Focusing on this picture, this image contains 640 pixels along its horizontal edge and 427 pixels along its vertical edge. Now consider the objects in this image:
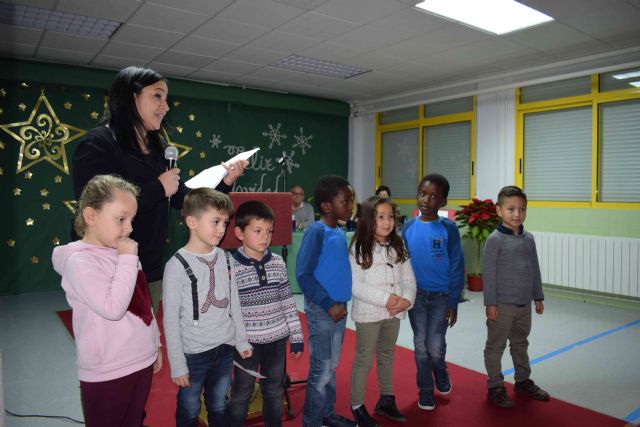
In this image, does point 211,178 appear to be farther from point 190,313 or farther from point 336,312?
point 336,312

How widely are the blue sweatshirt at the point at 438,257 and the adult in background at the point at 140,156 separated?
4.67 feet

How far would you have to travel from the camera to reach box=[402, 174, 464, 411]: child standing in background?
98.9 inches

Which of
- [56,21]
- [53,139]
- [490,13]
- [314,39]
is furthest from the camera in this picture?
[53,139]

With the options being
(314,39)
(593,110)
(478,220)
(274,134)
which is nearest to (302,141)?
(274,134)

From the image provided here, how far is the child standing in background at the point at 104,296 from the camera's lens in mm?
1287

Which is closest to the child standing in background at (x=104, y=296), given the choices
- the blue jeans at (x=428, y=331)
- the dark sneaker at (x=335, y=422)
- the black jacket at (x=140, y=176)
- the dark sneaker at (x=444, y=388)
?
the black jacket at (x=140, y=176)

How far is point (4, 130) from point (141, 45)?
1.95m

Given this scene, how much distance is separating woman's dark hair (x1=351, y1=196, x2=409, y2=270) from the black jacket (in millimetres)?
949

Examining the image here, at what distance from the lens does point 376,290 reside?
2207 millimetres

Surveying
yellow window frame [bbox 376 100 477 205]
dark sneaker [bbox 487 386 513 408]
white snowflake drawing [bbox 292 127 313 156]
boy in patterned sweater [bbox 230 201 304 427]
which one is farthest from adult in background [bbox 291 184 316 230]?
boy in patterned sweater [bbox 230 201 304 427]

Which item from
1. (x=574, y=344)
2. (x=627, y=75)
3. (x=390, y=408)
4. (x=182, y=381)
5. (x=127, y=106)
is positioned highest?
(x=627, y=75)

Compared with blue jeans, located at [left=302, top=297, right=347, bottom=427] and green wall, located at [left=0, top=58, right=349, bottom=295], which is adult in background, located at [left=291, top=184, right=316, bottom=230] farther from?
blue jeans, located at [left=302, top=297, right=347, bottom=427]

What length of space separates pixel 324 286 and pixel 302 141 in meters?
5.81

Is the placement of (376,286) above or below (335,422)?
above
